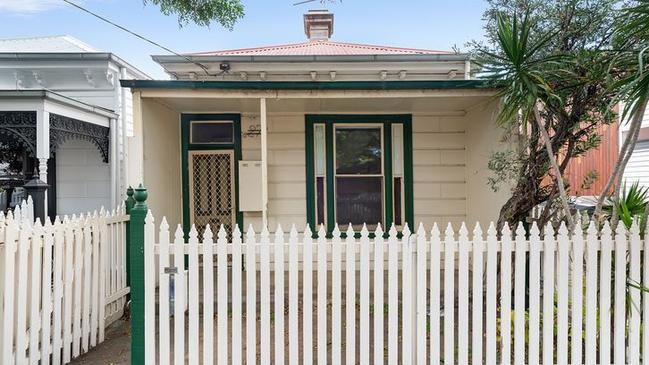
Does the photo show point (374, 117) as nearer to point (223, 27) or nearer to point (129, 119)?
point (223, 27)

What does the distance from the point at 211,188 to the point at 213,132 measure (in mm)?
935

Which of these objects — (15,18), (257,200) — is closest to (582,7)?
(257,200)

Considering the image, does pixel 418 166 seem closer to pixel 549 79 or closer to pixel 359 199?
pixel 359 199

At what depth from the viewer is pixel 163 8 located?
4.72 metres

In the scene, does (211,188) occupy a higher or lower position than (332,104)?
lower

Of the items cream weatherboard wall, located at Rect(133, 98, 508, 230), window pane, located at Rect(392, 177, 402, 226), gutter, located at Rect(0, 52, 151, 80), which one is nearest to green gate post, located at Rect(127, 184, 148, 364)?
cream weatherboard wall, located at Rect(133, 98, 508, 230)

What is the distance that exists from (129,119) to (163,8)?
14.5 feet

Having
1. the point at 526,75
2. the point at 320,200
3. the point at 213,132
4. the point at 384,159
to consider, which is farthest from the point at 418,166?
the point at 213,132

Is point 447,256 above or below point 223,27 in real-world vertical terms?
below

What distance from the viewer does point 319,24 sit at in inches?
382

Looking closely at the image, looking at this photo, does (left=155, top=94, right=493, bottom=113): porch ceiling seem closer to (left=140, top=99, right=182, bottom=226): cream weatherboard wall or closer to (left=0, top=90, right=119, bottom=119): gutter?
(left=140, top=99, right=182, bottom=226): cream weatherboard wall

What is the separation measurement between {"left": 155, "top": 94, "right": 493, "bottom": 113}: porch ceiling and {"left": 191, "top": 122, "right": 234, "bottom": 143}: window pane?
275 mm

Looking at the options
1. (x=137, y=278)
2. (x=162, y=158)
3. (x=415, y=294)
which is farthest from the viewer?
(x=162, y=158)

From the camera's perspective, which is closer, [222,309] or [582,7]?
[222,309]
